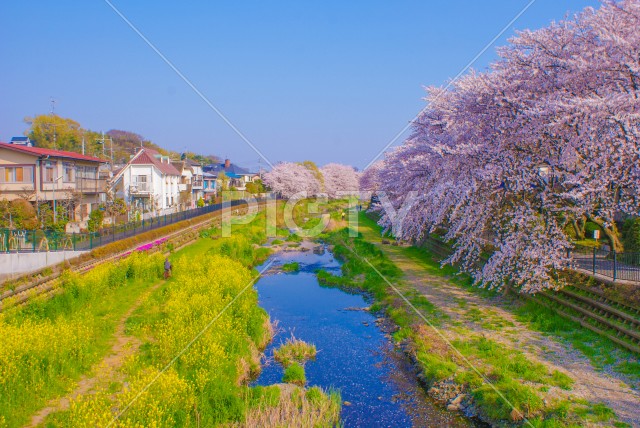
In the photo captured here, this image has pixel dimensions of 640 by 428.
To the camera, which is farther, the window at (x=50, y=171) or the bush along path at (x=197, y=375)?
the window at (x=50, y=171)

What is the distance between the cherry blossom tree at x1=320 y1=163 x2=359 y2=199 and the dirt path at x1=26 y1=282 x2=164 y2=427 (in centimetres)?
8895

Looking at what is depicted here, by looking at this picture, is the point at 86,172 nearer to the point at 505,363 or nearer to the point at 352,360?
the point at 352,360

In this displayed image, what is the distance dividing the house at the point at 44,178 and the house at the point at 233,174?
202 ft

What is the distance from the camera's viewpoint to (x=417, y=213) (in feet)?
65.3

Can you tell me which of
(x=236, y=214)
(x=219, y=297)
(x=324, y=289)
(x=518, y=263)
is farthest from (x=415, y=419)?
(x=236, y=214)

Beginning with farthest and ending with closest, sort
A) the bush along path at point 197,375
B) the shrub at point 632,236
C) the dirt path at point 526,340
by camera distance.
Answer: the shrub at point 632,236, the dirt path at point 526,340, the bush along path at point 197,375

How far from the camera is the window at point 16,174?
99.1ft

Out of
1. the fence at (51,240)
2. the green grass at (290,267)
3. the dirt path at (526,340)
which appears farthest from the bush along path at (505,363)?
the fence at (51,240)

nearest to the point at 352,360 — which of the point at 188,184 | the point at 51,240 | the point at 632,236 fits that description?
the point at 632,236

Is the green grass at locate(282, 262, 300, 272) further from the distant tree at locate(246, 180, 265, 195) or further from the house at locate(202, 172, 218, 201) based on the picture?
the distant tree at locate(246, 180, 265, 195)

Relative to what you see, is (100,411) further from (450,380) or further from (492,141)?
(492,141)

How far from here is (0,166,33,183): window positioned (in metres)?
30.2

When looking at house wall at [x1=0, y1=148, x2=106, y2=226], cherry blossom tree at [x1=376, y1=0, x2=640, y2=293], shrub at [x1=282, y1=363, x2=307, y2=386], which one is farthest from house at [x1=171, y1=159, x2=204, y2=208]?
shrub at [x1=282, y1=363, x2=307, y2=386]

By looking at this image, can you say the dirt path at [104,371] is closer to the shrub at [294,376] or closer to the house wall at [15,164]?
the shrub at [294,376]
